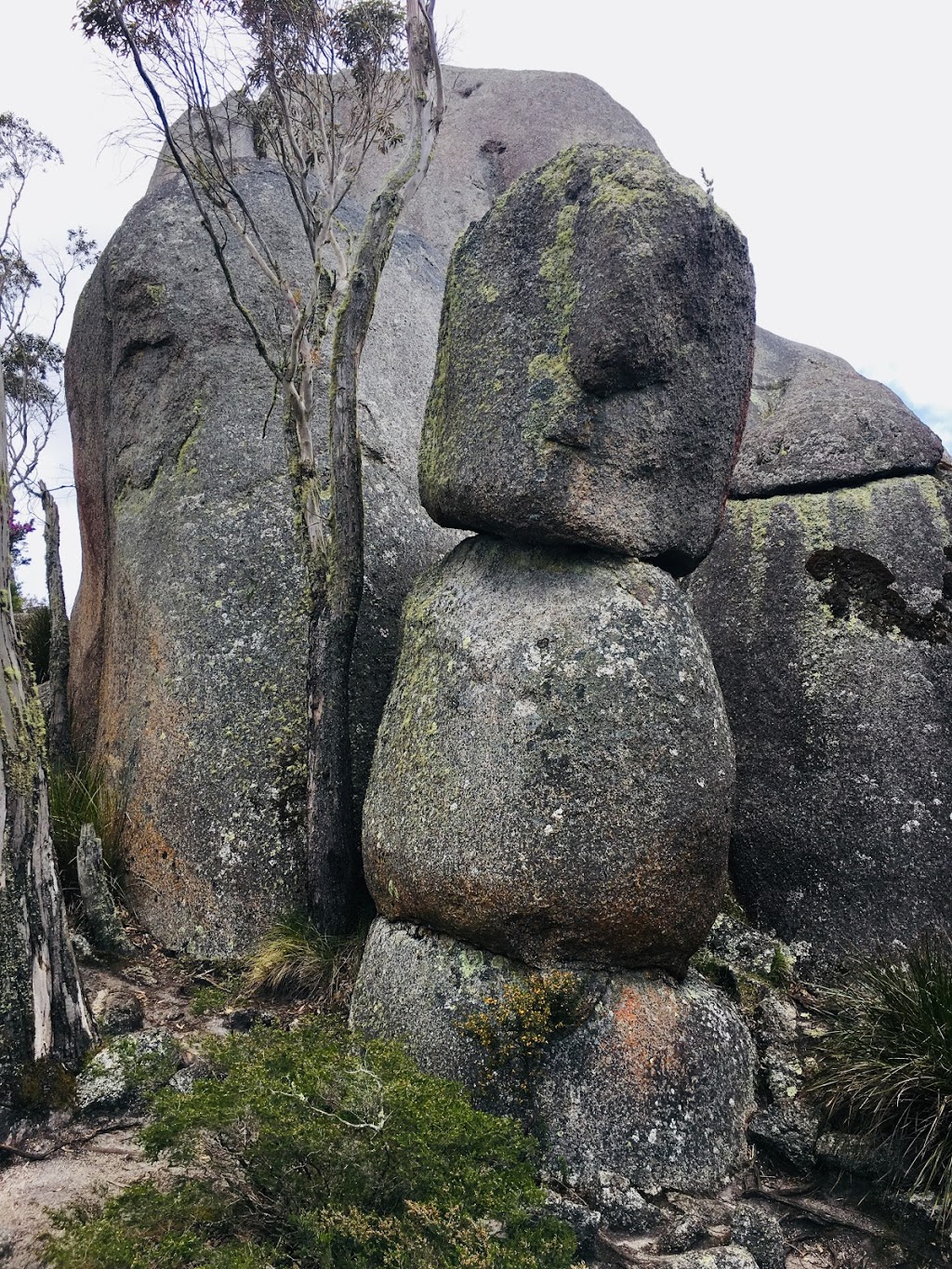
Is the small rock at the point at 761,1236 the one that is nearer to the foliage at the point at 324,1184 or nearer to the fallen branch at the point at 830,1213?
the fallen branch at the point at 830,1213

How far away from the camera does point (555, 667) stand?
5930 mm

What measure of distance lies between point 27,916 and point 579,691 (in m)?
3.19

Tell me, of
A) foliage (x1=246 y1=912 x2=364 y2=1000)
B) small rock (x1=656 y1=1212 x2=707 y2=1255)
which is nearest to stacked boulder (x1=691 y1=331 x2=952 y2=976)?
small rock (x1=656 y1=1212 x2=707 y2=1255)

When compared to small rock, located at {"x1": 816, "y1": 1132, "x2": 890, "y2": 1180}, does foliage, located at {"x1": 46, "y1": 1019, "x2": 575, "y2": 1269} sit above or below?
above

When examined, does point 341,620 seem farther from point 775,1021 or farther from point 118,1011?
point 775,1021

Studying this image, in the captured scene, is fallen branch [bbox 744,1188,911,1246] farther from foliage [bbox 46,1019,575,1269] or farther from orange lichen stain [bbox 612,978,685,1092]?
foliage [bbox 46,1019,575,1269]

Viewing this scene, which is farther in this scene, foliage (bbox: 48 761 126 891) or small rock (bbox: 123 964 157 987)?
foliage (bbox: 48 761 126 891)

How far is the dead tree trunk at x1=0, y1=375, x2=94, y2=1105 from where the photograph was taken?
5.62 metres

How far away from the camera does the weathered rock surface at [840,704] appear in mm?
7082

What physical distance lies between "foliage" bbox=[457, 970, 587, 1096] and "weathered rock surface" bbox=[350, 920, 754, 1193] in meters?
0.04

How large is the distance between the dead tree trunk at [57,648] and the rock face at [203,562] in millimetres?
174

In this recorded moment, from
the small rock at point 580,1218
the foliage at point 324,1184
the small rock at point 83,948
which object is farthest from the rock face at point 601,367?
the small rock at point 83,948

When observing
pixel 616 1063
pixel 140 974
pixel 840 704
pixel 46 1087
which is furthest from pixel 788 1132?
pixel 140 974

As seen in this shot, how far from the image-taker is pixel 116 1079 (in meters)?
5.73
